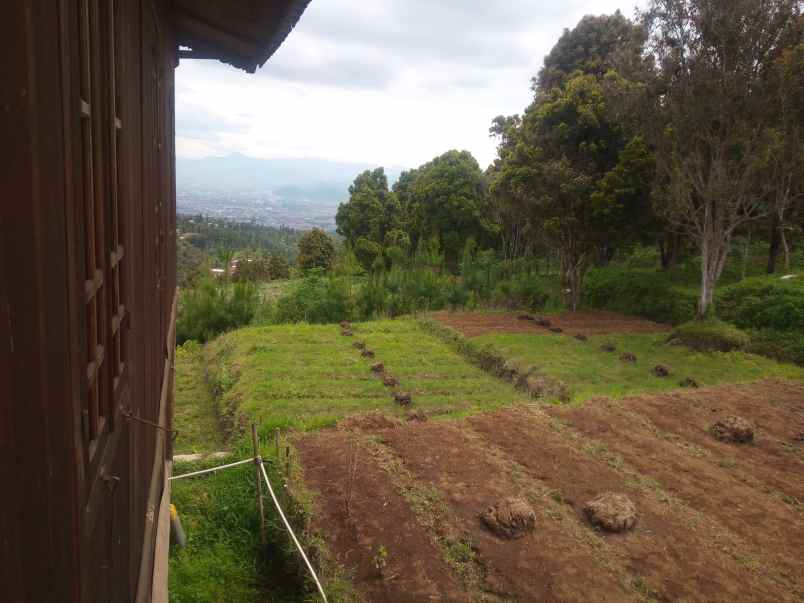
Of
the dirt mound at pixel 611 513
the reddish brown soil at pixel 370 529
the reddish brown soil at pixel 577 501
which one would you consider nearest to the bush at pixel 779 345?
the reddish brown soil at pixel 577 501

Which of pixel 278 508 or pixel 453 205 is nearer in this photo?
pixel 278 508

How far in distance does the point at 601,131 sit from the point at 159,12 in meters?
13.1

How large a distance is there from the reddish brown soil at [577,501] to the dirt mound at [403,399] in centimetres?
181

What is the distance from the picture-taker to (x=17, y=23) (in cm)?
80

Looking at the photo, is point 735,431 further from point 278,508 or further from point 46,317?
point 46,317

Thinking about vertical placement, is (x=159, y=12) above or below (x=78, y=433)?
above

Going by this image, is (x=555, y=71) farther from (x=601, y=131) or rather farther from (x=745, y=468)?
(x=745, y=468)

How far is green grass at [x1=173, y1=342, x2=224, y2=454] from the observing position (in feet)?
27.3

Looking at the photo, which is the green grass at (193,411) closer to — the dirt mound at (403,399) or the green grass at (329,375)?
the green grass at (329,375)

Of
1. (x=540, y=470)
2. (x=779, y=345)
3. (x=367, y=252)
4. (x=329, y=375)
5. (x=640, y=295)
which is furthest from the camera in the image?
(x=367, y=252)

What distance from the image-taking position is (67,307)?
0.99 m

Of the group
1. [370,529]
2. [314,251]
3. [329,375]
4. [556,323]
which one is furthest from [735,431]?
[314,251]

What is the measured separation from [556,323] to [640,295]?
3.48 meters

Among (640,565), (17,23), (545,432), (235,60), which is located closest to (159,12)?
(235,60)
